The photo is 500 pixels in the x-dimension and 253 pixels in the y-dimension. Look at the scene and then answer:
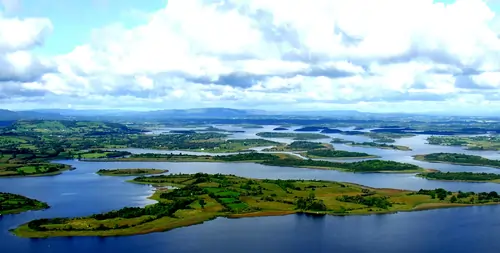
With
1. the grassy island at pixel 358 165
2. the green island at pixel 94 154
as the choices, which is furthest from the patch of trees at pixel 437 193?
the green island at pixel 94 154

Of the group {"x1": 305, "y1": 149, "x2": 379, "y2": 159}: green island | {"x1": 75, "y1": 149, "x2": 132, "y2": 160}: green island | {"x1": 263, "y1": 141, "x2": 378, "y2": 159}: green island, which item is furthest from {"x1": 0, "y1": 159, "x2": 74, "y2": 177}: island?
{"x1": 263, "y1": 141, "x2": 378, "y2": 159}: green island

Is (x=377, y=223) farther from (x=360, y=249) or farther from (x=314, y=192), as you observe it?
(x=314, y=192)

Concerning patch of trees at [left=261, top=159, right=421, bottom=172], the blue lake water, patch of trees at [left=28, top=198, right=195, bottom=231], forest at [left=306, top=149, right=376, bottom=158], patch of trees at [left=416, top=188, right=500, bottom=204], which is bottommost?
the blue lake water

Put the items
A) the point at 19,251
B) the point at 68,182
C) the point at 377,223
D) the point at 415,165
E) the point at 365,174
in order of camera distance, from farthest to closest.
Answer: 1. the point at 415,165
2. the point at 365,174
3. the point at 68,182
4. the point at 377,223
5. the point at 19,251

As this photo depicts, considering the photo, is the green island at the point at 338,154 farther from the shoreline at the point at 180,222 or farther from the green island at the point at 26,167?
the shoreline at the point at 180,222

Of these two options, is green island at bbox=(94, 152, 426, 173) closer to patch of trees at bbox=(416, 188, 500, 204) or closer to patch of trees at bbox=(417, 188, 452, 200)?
patch of trees at bbox=(417, 188, 452, 200)

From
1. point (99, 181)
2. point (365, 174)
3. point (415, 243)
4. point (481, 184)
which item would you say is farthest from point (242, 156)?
point (415, 243)
